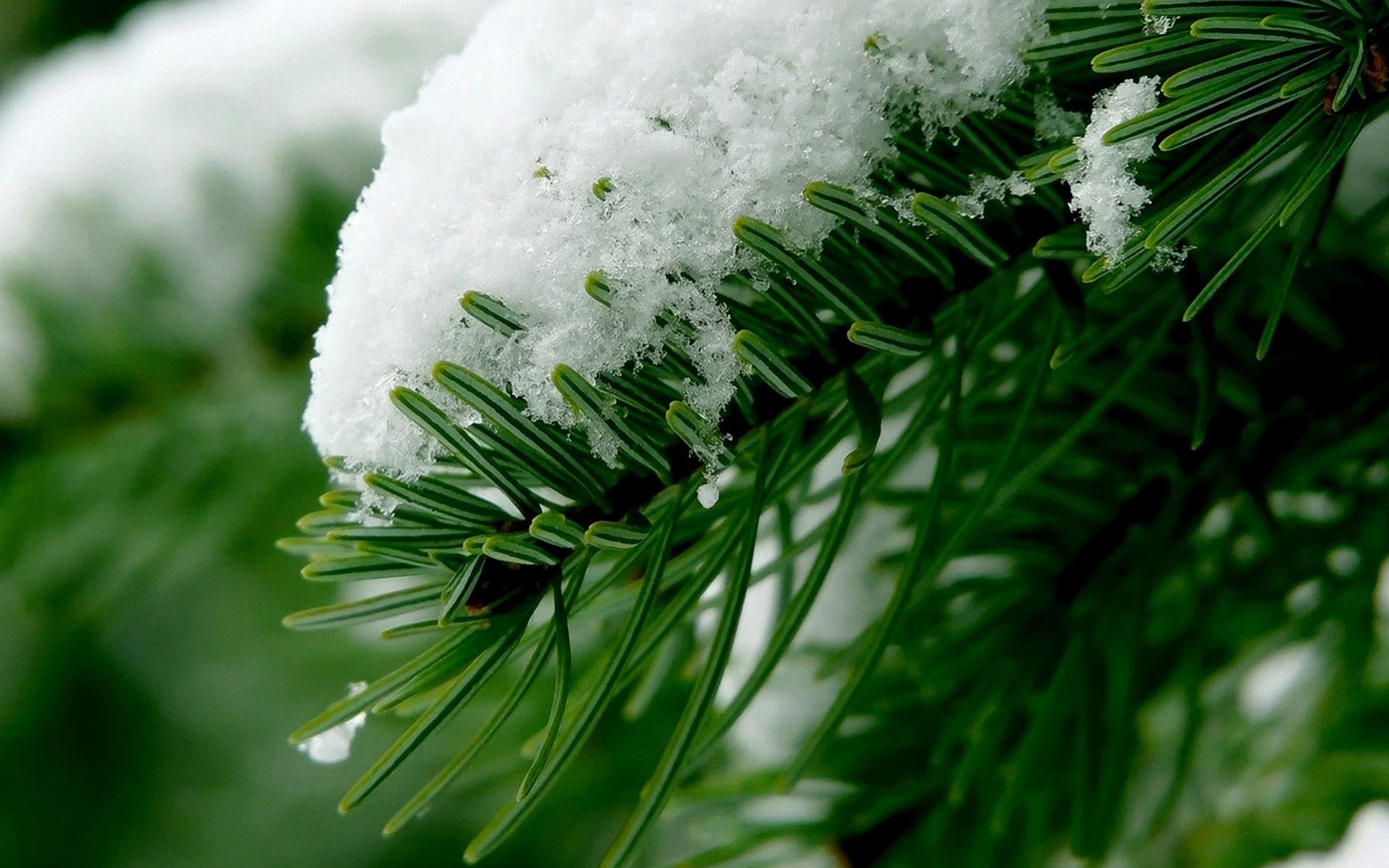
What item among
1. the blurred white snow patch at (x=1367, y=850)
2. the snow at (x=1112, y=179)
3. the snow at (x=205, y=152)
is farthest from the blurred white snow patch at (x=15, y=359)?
the blurred white snow patch at (x=1367, y=850)

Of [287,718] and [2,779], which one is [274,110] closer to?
[287,718]

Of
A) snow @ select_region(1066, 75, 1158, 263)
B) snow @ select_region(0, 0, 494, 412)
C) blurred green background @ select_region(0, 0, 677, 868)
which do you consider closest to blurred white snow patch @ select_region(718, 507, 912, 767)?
blurred green background @ select_region(0, 0, 677, 868)

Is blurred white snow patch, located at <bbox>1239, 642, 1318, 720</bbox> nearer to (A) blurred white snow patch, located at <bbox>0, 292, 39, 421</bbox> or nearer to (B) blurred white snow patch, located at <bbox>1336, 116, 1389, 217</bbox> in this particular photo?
(B) blurred white snow patch, located at <bbox>1336, 116, 1389, 217</bbox>

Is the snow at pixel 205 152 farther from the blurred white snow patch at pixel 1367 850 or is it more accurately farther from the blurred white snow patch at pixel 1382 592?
the blurred white snow patch at pixel 1367 850

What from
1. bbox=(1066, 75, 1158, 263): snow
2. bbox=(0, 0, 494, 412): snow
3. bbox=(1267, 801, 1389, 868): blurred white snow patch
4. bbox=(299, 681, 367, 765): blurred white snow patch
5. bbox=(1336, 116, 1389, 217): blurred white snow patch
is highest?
bbox=(0, 0, 494, 412): snow

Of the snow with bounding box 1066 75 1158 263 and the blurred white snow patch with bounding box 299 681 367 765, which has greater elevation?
the snow with bounding box 1066 75 1158 263

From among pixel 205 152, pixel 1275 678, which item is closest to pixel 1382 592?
pixel 1275 678
